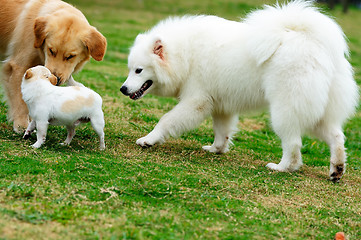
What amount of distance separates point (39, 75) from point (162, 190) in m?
1.95

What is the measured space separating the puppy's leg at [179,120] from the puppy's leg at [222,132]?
0.45 meters

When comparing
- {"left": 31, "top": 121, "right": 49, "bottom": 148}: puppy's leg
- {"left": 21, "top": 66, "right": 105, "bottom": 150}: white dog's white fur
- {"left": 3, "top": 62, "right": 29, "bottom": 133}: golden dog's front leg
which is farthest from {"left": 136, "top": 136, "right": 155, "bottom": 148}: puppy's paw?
{"left": 3, "top": 62, "right": 29, "bottom": 133}: golden dog's front leg

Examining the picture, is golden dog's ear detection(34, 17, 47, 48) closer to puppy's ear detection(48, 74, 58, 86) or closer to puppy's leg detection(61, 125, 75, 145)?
puppy's ear detection(48, 74, 58, 86)

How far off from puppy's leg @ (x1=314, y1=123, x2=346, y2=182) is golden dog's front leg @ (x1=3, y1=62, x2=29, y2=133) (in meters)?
3.64

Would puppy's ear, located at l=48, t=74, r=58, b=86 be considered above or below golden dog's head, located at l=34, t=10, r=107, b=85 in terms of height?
below

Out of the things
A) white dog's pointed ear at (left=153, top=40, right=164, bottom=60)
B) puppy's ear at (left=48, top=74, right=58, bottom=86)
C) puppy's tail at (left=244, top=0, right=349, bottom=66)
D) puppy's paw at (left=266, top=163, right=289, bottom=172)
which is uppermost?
puppy's tail at (left=244, top=0, right=349, bottom=66)

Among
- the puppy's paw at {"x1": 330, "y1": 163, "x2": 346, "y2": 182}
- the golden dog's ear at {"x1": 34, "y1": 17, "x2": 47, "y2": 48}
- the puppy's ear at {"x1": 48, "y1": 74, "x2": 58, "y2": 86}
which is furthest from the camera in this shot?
the golden dog's ear at {"x1": 34, "y1": 17, "x2": 47, "y2": 48}

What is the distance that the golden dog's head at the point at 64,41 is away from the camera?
5.55 metres

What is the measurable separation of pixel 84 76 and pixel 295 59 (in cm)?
593

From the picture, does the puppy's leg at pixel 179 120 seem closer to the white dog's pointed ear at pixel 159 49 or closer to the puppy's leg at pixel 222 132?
the puppy's leg at pixel 222 132

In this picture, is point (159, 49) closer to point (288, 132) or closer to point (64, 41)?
point (64, 41)

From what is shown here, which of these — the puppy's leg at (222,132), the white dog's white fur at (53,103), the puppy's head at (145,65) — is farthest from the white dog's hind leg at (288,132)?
the white dog's white fur at (53,103)

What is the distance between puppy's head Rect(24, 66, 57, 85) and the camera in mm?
5090

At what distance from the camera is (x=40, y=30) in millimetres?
5547
